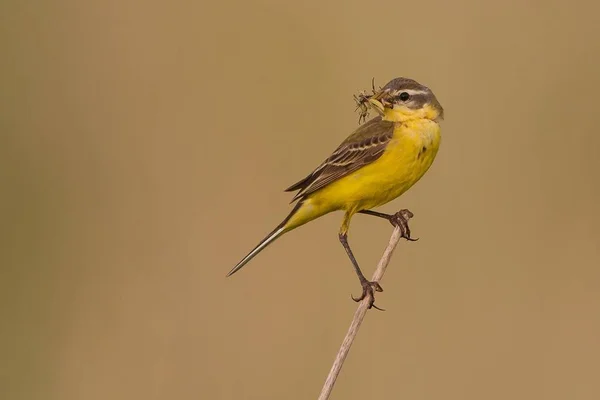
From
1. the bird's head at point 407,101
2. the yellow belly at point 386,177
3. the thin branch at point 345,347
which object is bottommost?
the thin branch at point 345,347

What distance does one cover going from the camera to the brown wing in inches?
180

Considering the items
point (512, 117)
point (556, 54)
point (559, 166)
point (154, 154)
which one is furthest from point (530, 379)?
point (154, 154)

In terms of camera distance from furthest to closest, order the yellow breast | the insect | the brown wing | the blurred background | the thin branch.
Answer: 1. the blurred background
2. the insect
3. the brown wing
4. the yellow breast
5. the thin branch

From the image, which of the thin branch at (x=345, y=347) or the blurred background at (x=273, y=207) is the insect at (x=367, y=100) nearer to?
the thin branch at (x=345, y=347)

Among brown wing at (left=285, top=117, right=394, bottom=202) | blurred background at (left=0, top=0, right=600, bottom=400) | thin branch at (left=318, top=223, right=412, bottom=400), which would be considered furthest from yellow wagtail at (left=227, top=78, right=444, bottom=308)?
blurred background at (left=0, top=0, right=600, bottom=400)

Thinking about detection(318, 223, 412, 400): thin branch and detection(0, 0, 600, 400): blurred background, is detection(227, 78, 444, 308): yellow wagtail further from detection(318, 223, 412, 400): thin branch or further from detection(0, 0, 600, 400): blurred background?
detection(0, 0, 600, 400): blurred background

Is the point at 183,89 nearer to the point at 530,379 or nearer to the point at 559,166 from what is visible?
the point at 559,166

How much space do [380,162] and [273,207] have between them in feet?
6.53

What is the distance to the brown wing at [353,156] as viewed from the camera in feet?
15.0

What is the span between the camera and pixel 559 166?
630cm

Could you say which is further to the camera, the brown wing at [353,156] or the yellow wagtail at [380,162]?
the brown wing at [353,156]

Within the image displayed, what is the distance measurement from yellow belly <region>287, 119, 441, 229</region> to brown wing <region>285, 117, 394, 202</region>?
3 centimetres

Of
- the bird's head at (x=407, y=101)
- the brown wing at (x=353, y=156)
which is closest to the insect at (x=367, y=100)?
the bird's head at (x=407, y=101)

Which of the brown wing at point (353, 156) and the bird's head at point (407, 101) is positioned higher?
the bird's head at point (407, 101)
